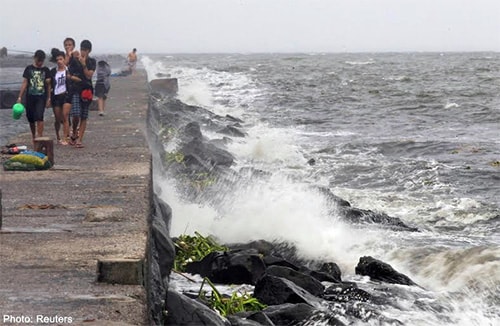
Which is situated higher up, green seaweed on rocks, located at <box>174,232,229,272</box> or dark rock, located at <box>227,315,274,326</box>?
dark rock, located at <box>227,315,274,326</box>

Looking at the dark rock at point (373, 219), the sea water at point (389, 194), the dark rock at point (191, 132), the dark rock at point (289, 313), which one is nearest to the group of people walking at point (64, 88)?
the sea water at point (389, 194)

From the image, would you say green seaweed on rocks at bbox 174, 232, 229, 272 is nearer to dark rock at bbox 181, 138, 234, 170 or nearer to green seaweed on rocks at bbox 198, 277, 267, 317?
green seaweed on rocks at bbox 198, 277, 267, 317

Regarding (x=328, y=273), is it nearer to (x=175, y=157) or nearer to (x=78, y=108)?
(x=78, y=108)

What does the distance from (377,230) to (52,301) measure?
641 centimetres

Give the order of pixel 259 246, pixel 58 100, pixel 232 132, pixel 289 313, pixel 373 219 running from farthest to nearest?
pixel 232 132, pixel 58 100, pixel 373 219, pixel 259 246, pixel 289 313

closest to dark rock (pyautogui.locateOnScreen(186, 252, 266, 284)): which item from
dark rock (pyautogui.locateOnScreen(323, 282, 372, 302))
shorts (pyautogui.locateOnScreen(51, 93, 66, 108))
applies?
dark rock (pyautogui.locateOnScreen(323, 282, 372, 302))

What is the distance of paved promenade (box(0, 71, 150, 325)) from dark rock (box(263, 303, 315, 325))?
1.18 metres

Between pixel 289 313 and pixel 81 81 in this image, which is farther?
pixel 81 81

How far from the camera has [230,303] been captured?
21.9 ft

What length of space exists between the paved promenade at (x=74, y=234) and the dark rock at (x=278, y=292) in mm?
1147

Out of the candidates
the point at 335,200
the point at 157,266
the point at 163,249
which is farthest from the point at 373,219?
the point at 157,266

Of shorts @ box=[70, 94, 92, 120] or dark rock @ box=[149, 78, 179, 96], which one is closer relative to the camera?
shorts @ box=[70, 94, 92, 120]

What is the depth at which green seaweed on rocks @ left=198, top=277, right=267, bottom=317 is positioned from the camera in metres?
6.61

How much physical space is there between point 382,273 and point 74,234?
130 inches
